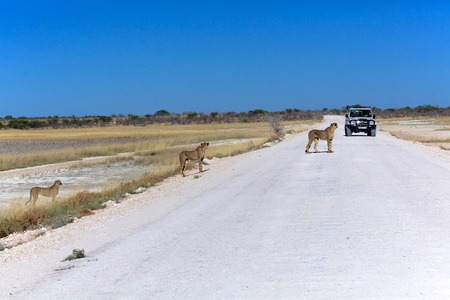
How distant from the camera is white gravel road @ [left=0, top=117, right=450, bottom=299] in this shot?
242 inches

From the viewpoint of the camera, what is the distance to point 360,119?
124 feet

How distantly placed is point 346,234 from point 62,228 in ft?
21.5

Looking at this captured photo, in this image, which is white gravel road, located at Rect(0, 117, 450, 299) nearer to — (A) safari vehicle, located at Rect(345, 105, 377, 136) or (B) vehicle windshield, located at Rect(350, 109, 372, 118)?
(A) safari vehicle, located at Rect(345, 105, 377, 136)

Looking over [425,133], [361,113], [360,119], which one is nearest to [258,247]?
[360,119]

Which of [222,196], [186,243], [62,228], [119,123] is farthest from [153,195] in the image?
[119,123]

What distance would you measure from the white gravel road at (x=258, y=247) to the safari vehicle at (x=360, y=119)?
77.3ft

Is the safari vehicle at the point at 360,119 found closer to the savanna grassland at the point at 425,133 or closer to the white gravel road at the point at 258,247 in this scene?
the savanna grassland at the point at 425,133

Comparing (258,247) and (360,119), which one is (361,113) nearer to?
(360,119)

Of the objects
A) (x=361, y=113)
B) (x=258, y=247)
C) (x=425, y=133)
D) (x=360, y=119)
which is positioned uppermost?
(x=361, y=113)

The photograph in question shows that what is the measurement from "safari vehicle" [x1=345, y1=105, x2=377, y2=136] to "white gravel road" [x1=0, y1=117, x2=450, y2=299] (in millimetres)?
23551

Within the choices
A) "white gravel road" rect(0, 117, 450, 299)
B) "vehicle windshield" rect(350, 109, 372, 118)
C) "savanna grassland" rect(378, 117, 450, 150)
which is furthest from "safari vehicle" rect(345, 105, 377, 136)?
"white gravel road" rect(0, 117, 450, 299)

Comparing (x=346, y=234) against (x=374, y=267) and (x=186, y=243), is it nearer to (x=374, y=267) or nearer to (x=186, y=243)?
(x=374, y=267)

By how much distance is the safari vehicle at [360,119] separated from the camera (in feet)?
124

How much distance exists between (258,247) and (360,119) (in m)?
31.5
